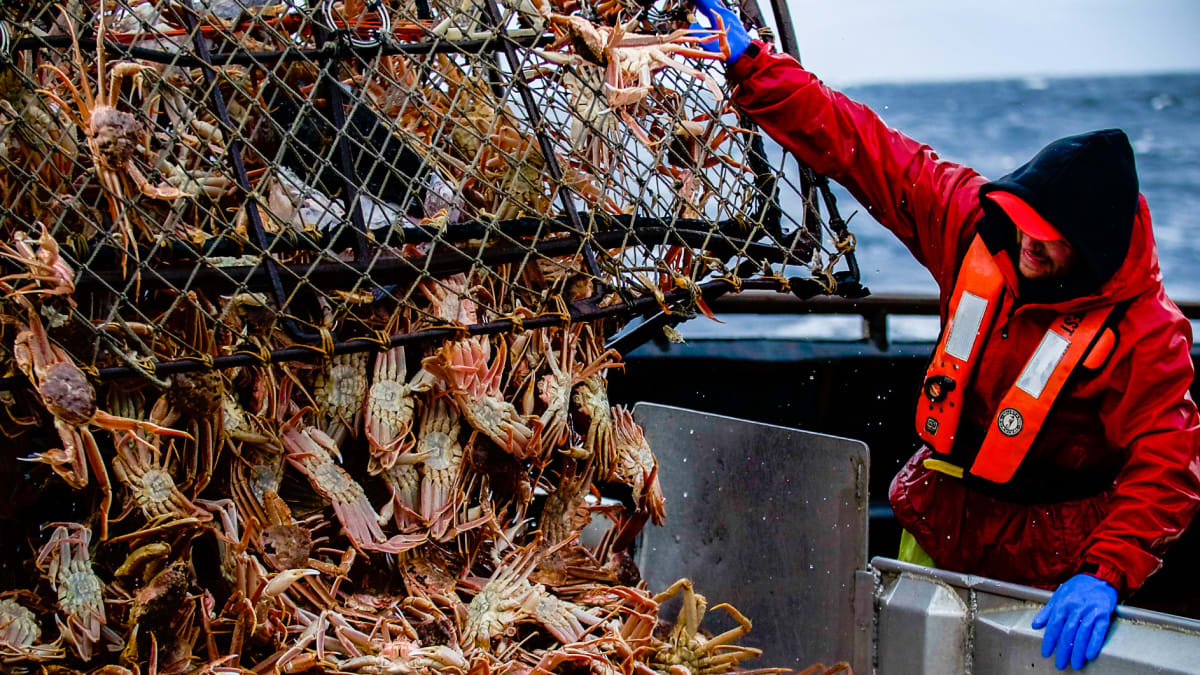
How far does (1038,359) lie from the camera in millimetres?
1910

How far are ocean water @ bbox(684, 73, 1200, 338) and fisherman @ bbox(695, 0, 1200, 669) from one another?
696cm

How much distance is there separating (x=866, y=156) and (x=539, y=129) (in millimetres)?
673

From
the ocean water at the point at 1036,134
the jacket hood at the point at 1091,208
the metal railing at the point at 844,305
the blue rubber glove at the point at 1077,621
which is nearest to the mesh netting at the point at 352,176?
the jacket hood at the point at 1091,208

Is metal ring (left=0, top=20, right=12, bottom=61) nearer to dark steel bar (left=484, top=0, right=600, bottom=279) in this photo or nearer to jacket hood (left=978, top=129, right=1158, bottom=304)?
dark steel bar (left=484, top=0, right=600, bottom=279)

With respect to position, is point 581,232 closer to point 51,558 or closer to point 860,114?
point 860,114

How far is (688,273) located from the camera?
1.98 metres

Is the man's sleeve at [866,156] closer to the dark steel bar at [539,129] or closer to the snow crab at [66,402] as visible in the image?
the dark steel bar at [539,129]

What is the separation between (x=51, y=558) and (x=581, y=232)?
93cm

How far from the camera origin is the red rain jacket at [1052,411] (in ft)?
5.93

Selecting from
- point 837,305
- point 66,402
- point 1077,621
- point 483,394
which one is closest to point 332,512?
point 483,394

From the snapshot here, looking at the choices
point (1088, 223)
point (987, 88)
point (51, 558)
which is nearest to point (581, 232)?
point (1088, 223)

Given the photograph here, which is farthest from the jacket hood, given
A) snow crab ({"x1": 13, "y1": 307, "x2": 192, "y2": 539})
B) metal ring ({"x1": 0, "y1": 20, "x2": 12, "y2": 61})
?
metal ring ({"x1": 0, "y1": 20, "x2": 12, "y2": 61})

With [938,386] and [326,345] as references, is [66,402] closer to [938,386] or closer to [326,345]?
[326,345]

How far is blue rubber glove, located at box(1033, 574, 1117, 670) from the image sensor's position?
1.64m
